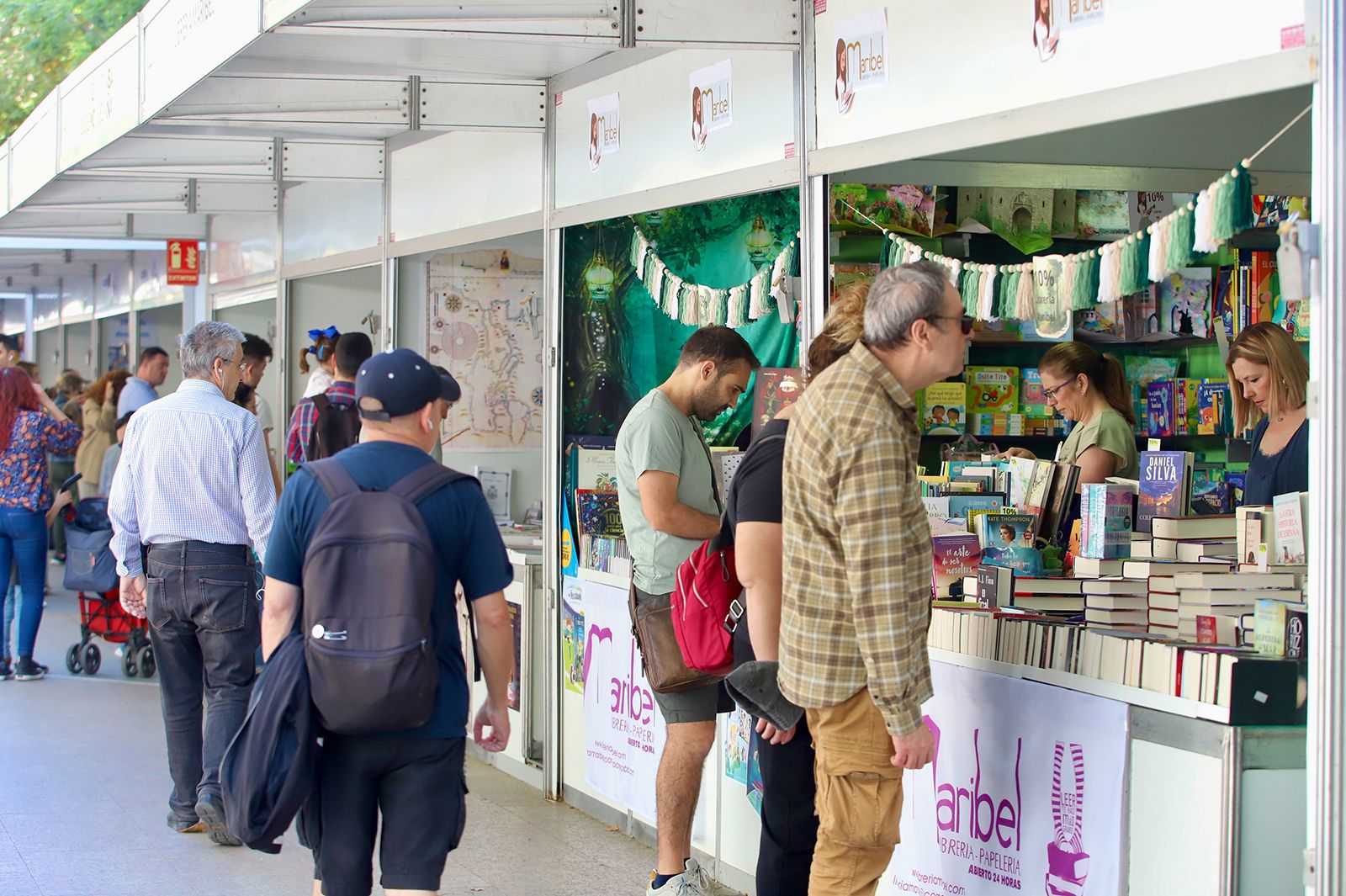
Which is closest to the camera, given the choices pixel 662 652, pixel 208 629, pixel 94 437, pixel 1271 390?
pixel 662 652

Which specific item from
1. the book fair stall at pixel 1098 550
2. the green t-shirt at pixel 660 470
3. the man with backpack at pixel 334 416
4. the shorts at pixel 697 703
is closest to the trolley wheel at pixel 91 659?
the man with backpack at pixel 334 416

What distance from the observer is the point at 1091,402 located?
604cm

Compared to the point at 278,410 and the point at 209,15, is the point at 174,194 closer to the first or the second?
the point at 278,410

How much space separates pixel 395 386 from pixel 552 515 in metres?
2.99

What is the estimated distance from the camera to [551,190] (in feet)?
20.6

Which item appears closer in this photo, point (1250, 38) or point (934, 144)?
point (1250, 38)

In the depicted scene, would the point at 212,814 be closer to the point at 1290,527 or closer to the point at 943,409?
the point at 943,409

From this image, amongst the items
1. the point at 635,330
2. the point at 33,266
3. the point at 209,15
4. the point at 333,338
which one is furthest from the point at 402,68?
the point at 33,266

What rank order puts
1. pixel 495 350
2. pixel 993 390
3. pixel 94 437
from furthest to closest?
pixel 94 437
pixel 495 350
pixel 993 390

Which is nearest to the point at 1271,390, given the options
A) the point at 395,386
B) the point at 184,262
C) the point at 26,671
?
the point at 395,386

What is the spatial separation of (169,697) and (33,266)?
13313 millimetres

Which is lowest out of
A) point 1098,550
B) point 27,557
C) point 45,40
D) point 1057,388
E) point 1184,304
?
point 27,557

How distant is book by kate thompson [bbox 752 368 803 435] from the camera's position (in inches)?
210

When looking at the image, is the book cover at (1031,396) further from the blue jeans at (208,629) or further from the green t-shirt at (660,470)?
the blue jeans at (208,629)
